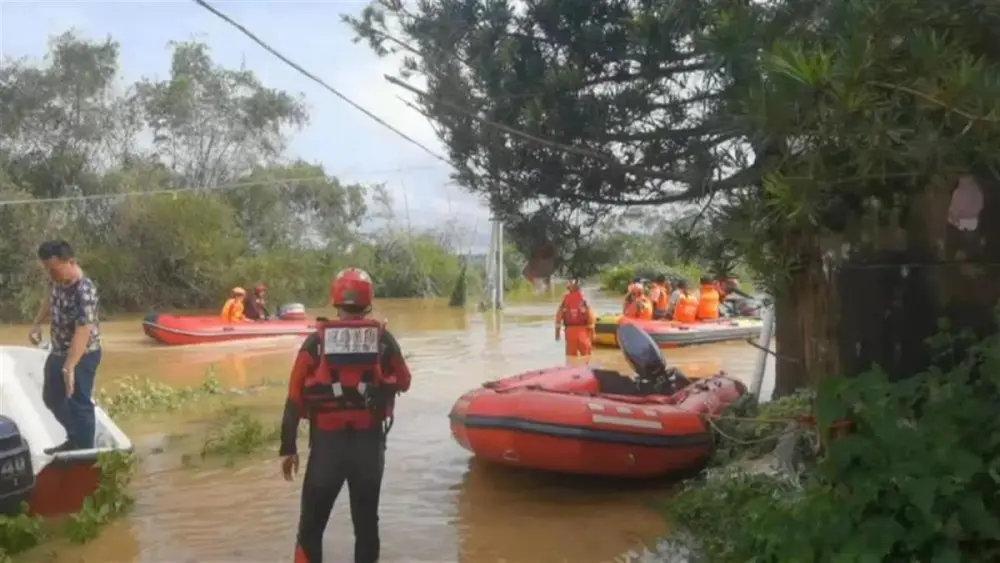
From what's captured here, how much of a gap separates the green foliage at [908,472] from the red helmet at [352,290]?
6.56ft

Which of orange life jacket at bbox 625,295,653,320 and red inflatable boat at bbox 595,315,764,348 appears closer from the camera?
red inflatable boat at bbox 595,315,764,348

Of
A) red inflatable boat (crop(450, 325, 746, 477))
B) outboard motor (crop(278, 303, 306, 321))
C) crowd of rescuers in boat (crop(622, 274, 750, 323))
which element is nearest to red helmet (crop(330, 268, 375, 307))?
red inflatable boat (crop(450, 325, 746, 477))

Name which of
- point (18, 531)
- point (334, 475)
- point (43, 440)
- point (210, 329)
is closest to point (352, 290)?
point (334, 475)

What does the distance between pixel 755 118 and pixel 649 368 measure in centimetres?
539

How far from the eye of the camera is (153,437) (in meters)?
10.2

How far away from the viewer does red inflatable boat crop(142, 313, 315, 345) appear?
1956 centimetres

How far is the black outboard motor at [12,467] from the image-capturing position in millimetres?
5188

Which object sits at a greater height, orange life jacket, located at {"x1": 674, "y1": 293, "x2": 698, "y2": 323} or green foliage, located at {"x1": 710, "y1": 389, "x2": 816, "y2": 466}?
orange life jacket, located at {"x1": 674, "y1": 293, "x2": 698, "y2": 323}

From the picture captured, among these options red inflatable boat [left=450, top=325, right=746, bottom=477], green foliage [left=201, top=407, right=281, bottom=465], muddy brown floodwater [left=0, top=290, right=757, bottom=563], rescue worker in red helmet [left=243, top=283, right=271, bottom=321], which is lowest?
muddy brown floodwater [left=0, top=290, right=757, bottom=563]

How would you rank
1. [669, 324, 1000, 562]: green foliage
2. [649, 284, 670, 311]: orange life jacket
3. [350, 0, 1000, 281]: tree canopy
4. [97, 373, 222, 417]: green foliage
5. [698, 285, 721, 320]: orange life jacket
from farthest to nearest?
1. [649, 284, 670, 311]: orange life jacket
2. [698, 285, 721, 320]: orange life jacket
3. [97, 373, 222, 417]: green foliage
4. [669, 324, 1000, 562]: green foliage
5. [350, 0, 1000, 281]: tree canopy

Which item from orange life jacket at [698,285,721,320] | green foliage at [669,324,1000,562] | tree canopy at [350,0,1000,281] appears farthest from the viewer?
orange life jacket at [698,285,721,320]

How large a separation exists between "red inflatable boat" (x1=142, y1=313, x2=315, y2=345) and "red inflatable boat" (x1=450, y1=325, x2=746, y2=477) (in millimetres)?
12550

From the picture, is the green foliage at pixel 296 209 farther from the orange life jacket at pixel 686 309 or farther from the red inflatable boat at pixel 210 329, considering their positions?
the orange life jacket at pixel 686 309

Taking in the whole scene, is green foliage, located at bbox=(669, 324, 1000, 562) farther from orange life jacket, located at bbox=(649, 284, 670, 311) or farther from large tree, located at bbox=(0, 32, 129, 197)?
large tree, located at bbox=(0, 32, 129, 197)
